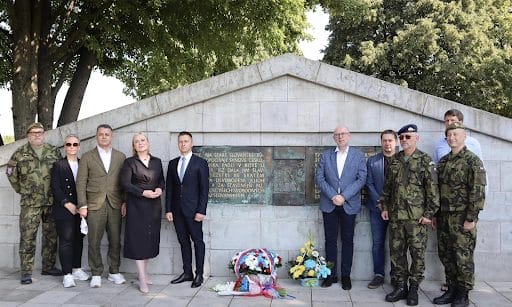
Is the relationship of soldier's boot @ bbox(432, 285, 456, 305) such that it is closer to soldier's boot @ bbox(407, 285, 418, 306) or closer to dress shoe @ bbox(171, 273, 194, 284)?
soldier's boot @ bbox(407, 285, 418, 306)

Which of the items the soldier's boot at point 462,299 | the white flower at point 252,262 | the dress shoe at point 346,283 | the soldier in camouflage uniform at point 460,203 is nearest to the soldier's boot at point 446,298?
the soldier in camouflage uniform at point 460,203

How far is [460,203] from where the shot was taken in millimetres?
5258

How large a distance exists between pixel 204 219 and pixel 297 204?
4.25ft

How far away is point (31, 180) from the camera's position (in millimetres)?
6324

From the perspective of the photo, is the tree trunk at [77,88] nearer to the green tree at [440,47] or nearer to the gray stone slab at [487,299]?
the gray stone slab at [487,299]

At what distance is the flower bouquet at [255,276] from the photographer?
5759mm

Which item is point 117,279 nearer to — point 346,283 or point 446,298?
point 346,283

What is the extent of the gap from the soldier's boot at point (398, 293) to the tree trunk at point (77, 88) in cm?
903

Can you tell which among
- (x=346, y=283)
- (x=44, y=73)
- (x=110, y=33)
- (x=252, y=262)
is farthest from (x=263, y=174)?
(x=44, y=73)

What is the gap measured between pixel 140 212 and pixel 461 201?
3.70 meters

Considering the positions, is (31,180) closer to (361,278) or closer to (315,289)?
(315,289)

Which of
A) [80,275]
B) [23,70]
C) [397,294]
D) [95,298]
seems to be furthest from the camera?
[23,70]

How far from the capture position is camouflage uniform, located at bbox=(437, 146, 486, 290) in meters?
5.10

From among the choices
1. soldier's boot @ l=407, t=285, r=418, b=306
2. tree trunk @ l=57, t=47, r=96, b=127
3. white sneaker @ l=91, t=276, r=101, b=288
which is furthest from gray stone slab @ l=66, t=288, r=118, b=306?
tree trunk @ l=57, t=47, r=96, b=127
